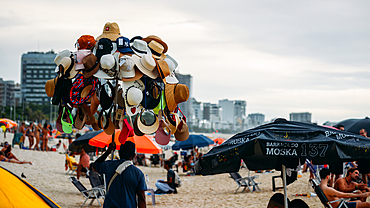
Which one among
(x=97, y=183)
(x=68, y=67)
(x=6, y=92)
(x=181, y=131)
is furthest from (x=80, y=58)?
(x=6, y=92)

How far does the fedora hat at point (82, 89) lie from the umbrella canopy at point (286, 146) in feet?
5.48

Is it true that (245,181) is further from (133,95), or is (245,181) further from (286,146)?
(133,95)

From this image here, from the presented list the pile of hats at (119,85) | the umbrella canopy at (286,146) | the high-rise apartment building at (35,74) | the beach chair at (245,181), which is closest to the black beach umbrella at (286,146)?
the umbrella canopy at (286,146)

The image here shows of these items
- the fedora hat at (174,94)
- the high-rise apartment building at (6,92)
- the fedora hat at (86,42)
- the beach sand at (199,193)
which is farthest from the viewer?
the high-rise apartment building at (6,92)

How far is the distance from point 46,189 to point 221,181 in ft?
20.8

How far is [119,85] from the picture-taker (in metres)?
4.61

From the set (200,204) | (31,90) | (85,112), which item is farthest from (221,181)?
(31,90)

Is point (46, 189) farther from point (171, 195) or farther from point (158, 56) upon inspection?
point (158, 56)

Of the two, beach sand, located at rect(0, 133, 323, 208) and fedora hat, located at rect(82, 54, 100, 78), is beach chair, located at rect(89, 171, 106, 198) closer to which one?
beach sand, located at rect(0, 133, 323, 208)

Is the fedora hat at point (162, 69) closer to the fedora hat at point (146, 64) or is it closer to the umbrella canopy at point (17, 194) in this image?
the fedora hat at point (146, 64)

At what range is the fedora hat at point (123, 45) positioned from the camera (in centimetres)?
421

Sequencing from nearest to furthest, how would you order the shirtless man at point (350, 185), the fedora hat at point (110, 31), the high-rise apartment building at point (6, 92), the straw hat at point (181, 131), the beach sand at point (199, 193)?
the fedora hat at point (110, 31)
the straw hat at point (181, 131)
the shirtless man at point (350, 185)
the beach sand at point (199, 193)
the high-rise apartment building at point (6, 92)

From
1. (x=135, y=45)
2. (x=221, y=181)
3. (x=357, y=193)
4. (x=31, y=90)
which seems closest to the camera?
(x=135, y=45)

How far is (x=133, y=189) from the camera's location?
3.89 m
